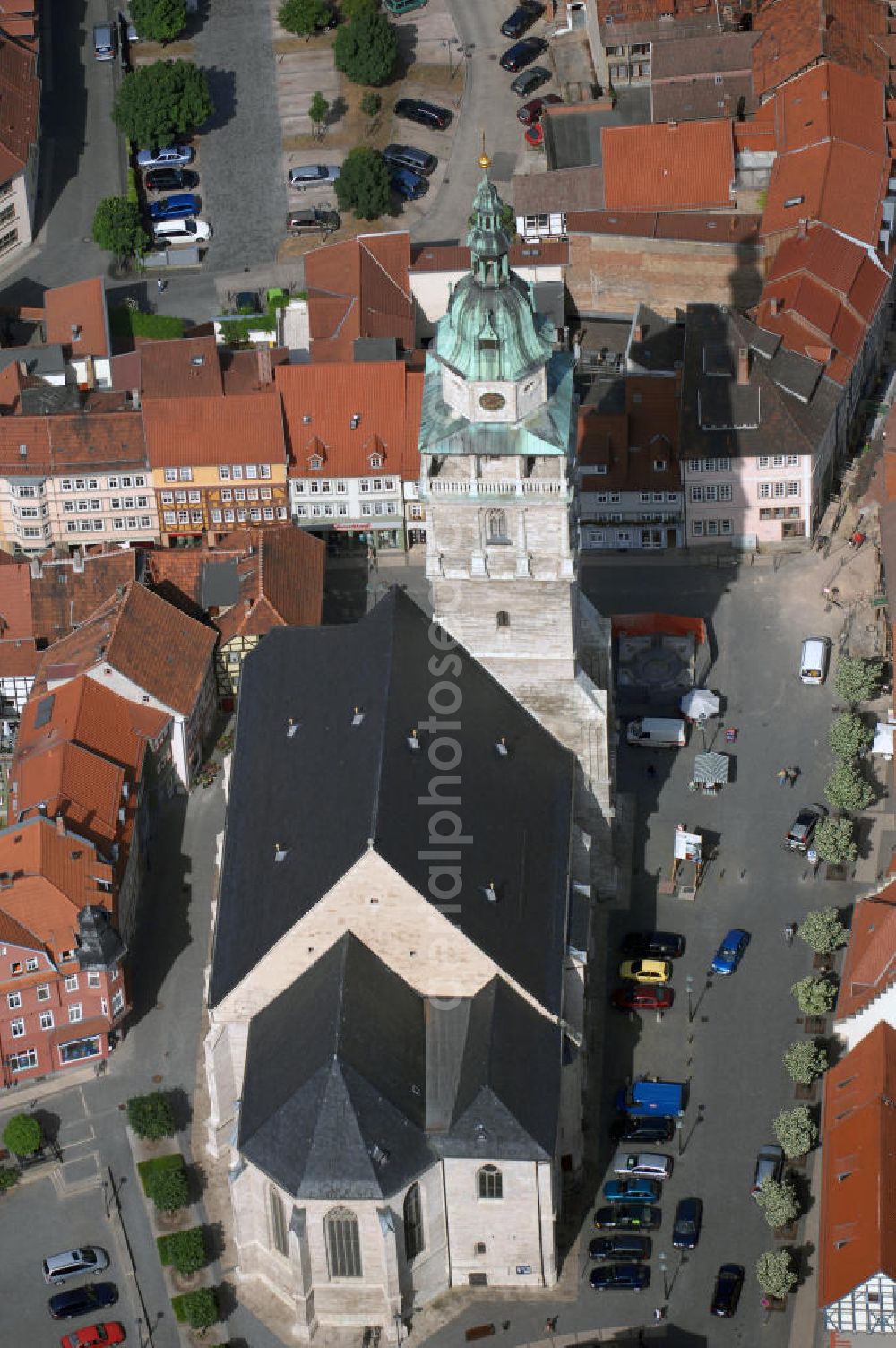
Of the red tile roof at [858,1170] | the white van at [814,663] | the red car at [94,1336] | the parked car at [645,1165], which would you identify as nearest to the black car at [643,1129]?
the parked car at [645,1165]

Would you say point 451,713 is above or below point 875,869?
above

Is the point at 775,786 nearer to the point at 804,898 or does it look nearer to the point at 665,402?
the point at 804,898

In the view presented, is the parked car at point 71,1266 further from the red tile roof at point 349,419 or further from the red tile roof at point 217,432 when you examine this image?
A: the red tile roof at point 349,419

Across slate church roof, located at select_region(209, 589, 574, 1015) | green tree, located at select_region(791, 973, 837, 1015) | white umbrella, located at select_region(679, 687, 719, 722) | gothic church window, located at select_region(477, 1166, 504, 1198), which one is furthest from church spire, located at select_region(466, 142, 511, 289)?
gothic church window, located at select_region(477, 1166, 504, 1198)

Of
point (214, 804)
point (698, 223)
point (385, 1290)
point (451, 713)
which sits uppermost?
point (698, 223)

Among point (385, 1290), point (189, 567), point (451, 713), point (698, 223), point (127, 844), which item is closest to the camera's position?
point (385, 1290)

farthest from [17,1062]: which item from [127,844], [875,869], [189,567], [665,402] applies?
[665,402]
